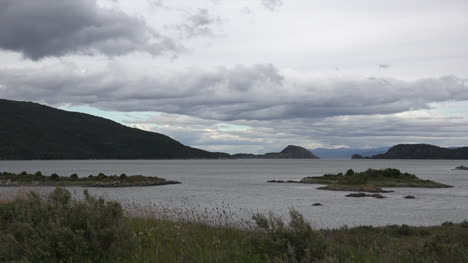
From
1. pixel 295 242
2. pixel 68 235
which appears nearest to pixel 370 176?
pixel 295 242

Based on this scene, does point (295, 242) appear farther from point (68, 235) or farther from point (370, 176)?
point (370, 176)

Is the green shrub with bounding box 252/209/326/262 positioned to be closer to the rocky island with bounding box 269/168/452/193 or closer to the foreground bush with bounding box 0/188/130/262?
the foreground bush with bounding box 0/188/130/262

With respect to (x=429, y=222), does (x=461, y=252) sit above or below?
above

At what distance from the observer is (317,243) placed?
29.7 ft

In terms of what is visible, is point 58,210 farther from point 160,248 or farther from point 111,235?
point 160,248

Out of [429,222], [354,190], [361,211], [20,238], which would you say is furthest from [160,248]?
[354,190]

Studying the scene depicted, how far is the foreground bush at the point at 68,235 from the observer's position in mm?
9516

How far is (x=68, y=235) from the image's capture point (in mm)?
9570

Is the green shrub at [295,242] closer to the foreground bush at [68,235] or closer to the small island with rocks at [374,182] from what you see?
the foreground bush at [68,235]

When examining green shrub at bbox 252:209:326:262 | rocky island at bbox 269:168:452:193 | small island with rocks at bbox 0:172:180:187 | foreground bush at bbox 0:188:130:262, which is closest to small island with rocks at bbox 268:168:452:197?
rocky island at bbox 269:168:452:193

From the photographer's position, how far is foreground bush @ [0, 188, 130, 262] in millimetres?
9516

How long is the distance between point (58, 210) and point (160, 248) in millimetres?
2677

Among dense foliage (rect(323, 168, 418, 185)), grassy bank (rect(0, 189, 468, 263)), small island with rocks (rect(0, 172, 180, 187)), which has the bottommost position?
small island with rocks (rect(0, 172, 180, 187))

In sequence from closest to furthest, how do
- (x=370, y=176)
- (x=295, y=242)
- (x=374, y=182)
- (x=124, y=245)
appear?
(x=295, y=242) < (x=124, y=245) < (x=374, y=182) < (x=370, y=176)
